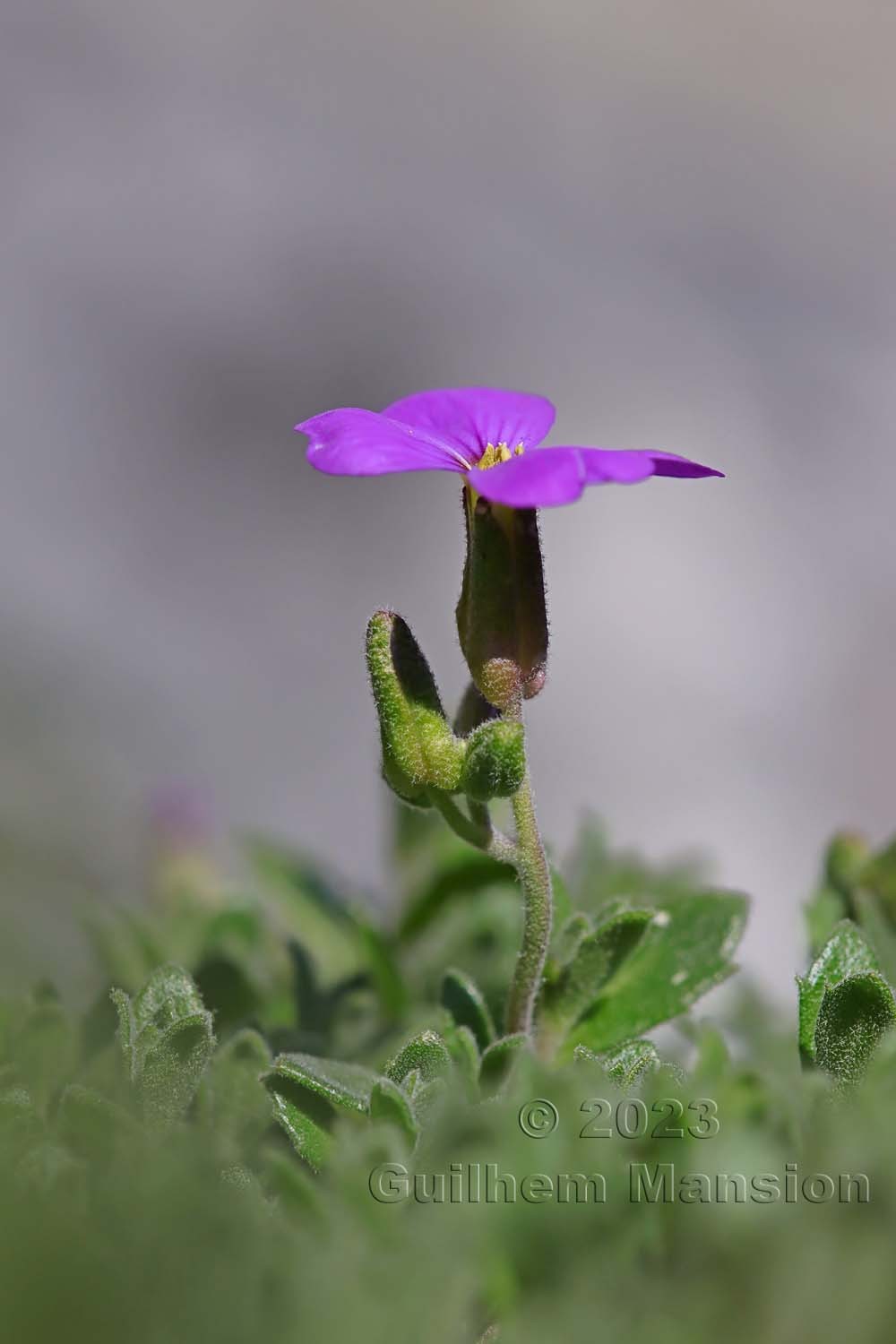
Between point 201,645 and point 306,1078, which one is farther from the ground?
point 201,645

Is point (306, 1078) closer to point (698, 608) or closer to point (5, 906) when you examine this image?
point (5, 906)

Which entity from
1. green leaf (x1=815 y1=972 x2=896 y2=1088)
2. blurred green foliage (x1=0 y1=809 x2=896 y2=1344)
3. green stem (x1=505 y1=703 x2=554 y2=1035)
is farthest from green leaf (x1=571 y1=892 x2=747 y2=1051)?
green leaf (x1=815 y1=972 x2=896 y2=1088)

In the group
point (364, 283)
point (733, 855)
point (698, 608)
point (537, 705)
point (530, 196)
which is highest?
point (530, 196)

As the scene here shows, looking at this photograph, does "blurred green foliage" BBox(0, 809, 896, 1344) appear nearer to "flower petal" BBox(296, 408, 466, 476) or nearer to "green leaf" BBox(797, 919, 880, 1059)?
"green leaf" BBox(797, 919, 880, 1059)

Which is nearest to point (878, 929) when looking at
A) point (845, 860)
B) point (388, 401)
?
point (845, 860)

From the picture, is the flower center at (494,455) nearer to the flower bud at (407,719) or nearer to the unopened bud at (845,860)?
the flower bud at (407,719)

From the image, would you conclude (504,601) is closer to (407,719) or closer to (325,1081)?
(407,719)

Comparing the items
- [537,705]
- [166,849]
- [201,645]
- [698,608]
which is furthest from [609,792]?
[166,849]
